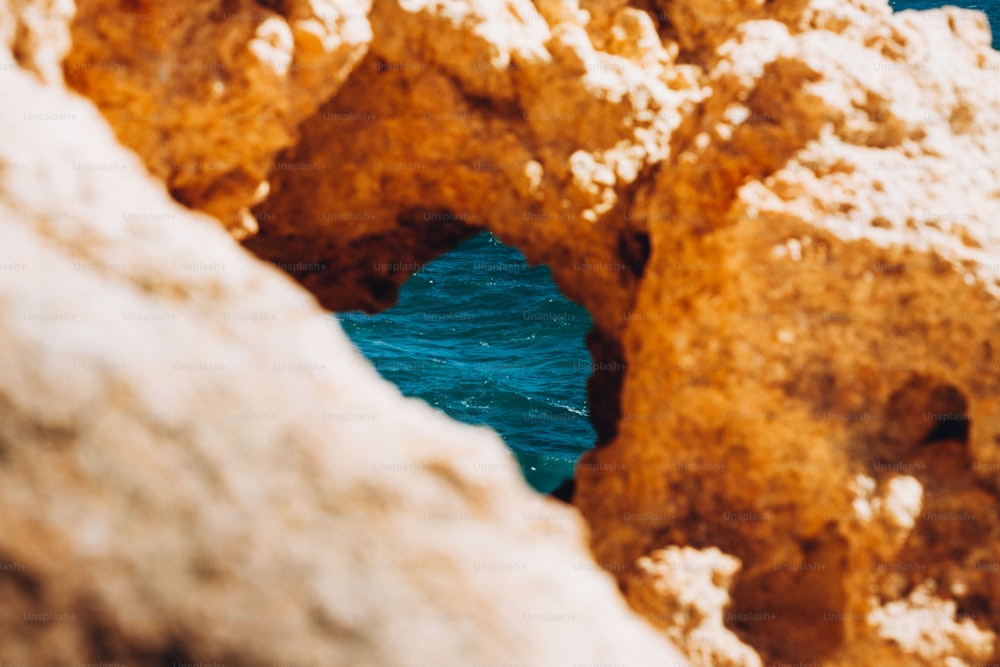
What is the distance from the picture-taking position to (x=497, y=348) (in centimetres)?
1366

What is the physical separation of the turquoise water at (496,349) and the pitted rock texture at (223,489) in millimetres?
10088

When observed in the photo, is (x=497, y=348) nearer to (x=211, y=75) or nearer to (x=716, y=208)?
(x=716, y=208)

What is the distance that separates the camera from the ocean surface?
12.2m

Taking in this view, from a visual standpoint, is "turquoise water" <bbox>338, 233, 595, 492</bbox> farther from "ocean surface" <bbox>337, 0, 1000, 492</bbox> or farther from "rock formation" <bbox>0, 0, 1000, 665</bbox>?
"rock formation" <bbox>0, 0, 1000, 665</bbox>

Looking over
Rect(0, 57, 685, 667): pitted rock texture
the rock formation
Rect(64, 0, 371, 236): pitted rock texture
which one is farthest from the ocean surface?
Rect(0, 57, 685, 667): pitted rock texture

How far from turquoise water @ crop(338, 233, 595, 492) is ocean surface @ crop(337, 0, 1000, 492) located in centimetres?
1

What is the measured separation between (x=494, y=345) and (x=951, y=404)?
10.7 m

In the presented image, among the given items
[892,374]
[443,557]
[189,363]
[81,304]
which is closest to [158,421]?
[189,363]

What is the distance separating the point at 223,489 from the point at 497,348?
40.5 feet

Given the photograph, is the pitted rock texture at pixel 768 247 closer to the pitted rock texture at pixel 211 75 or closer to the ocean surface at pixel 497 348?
the pitted rock texture at pixel 211 75

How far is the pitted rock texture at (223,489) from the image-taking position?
1.26 metres

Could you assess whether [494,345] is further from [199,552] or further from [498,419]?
[199,552]

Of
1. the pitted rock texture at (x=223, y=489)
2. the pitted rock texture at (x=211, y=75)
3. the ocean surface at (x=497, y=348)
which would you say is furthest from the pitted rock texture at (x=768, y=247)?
the ocean surface at (x=497, y=348)

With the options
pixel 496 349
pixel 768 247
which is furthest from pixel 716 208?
pixel 496 349
